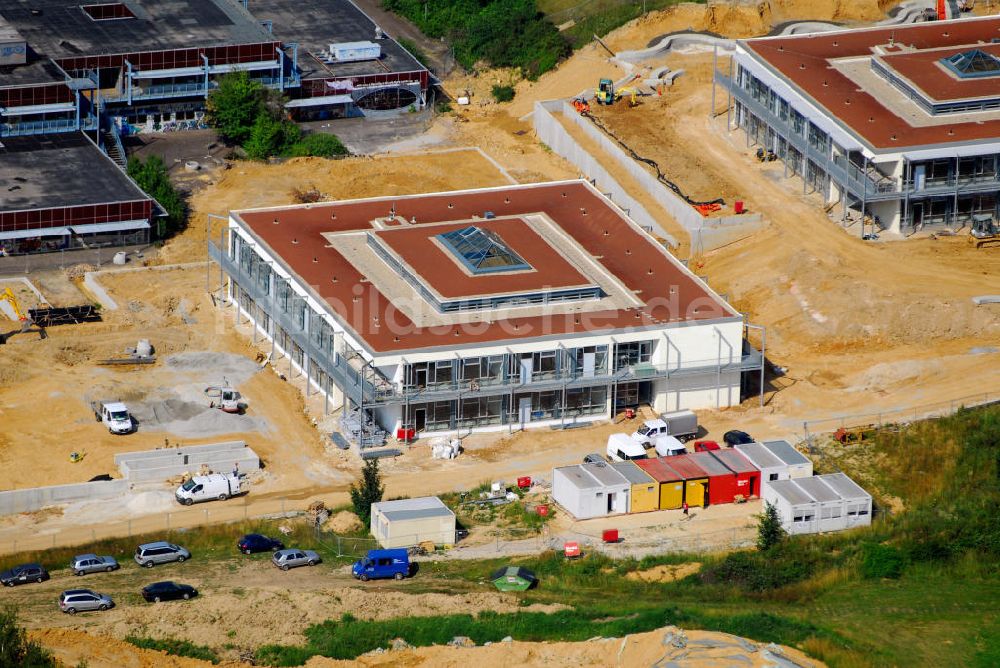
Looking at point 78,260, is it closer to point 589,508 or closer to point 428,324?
point 428,324

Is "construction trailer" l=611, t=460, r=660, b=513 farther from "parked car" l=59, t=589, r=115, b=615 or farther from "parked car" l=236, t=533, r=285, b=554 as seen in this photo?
"parked car" l=59, t=589, r=115, b=615

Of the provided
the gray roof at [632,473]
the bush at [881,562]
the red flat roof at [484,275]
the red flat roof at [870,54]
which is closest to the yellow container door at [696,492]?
the gray roof at [632,473]

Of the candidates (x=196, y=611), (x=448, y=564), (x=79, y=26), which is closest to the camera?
(x=196, y=611)

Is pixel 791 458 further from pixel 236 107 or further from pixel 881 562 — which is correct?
pixel 236 107

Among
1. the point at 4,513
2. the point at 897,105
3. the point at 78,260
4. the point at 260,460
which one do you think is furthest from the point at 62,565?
the point at 897,105

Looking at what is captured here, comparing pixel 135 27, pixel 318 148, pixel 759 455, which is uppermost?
pixel 135 27

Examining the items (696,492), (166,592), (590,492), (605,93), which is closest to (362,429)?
(590,492)
